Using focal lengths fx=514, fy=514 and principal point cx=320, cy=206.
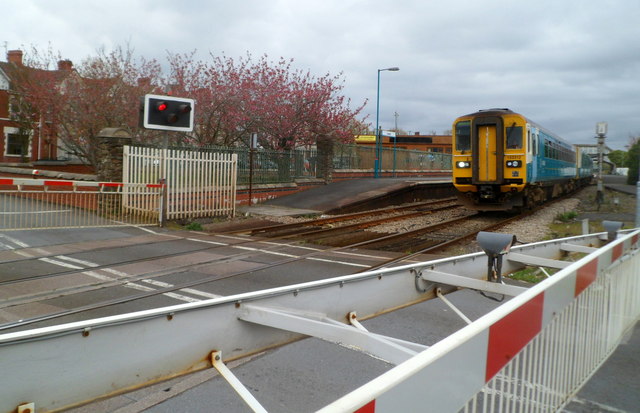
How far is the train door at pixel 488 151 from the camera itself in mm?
15609

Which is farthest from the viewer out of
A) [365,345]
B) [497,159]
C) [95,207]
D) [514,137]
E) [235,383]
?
[497,159]

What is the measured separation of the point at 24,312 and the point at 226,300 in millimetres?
4051

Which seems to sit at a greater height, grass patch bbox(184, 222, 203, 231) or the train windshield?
the train windshield

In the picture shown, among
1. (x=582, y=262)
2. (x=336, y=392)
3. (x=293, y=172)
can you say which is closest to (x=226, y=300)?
(x=336, y=392)

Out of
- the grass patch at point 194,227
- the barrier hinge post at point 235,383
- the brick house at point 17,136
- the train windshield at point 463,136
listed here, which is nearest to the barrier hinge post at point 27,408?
the barrier hinge post at point 235,383

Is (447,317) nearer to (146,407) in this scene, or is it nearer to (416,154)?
(146,407)

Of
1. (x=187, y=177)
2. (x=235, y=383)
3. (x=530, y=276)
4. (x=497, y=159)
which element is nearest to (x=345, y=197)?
(x=497, y=159)

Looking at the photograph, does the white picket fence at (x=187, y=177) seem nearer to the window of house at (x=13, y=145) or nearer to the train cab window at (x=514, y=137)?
the train cab window at (x=514, y=137)

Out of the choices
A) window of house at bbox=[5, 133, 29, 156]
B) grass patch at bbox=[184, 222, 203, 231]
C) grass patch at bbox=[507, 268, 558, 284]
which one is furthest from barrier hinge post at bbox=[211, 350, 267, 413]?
window of house at bbox=[5, 133, 29, 156]

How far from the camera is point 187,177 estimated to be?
14195mm

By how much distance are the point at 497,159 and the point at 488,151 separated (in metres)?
0.42

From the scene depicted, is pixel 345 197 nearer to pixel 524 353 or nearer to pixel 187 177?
pixel 187 177

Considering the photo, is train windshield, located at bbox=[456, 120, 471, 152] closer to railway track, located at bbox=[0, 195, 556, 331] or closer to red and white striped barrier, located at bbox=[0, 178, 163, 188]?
railway track, located at bbox=[0, 195, 556, 331]

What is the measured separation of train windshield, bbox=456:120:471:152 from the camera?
16.3m
